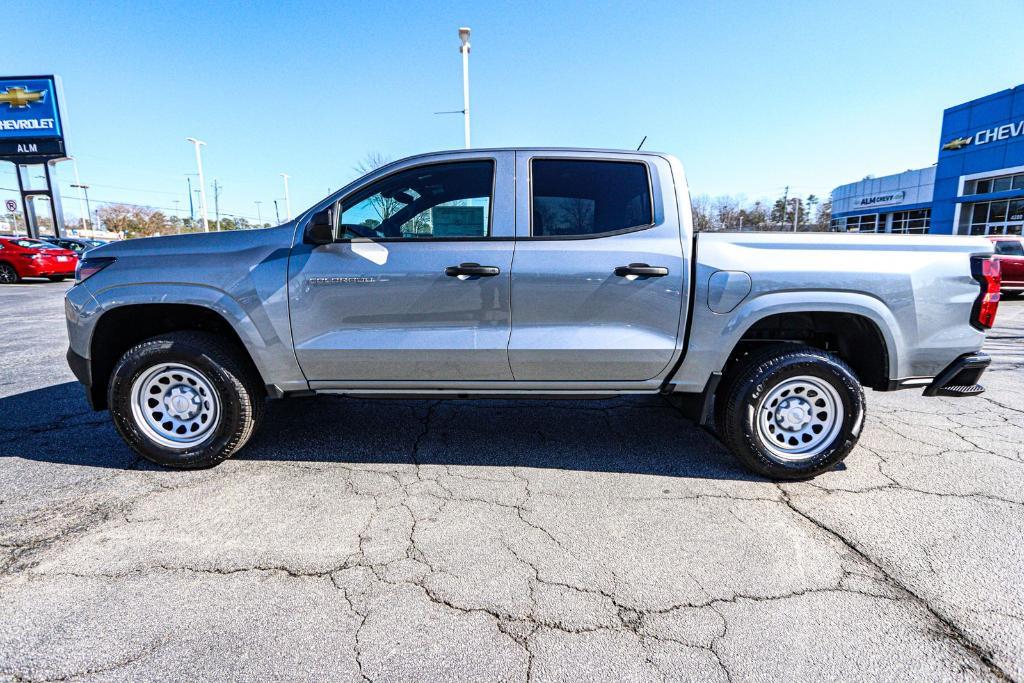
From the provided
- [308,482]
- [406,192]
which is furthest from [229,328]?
[406,192]

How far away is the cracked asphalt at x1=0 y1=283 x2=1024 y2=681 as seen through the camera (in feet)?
6.15

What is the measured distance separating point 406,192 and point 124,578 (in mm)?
2476

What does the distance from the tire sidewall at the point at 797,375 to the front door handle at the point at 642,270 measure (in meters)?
0.85

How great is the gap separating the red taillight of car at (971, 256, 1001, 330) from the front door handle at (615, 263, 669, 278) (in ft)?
5.90

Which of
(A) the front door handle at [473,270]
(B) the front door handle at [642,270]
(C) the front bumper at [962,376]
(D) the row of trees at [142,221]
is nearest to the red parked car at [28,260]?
(A) the front door handle at [473,270]

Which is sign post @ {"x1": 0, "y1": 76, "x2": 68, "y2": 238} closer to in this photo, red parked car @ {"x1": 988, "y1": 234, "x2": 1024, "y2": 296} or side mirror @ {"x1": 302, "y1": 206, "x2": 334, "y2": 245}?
side mirror @ {"x1": 302, "y1": 206, "x2": 334, "y2": 245}

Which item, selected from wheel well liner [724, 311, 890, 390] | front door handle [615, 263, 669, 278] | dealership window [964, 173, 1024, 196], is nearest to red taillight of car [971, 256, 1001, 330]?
wheel well liner [724, 311, 890, 390]

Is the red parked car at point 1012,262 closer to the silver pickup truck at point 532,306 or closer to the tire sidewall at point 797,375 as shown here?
the silver pickup truck at point 532,306

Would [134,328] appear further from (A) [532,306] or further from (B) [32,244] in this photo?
(B) [32,244]

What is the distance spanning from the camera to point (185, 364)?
10.7 ft

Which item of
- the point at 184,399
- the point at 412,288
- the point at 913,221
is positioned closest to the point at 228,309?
the point at 184,399

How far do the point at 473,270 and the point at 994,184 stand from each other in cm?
3540

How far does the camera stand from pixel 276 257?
319 cm

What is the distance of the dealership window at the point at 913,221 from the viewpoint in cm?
3228
